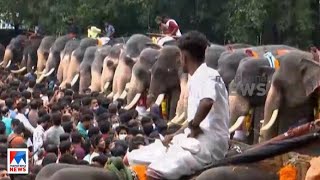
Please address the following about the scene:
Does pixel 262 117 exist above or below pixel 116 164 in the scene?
below

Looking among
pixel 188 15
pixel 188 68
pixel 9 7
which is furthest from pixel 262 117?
pixel 9 7

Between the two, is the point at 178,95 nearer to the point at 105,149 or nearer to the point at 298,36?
the point at 105,149

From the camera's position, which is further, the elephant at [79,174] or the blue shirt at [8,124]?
the blue shirt at [8,124]

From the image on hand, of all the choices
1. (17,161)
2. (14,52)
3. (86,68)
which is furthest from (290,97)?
(14,52)

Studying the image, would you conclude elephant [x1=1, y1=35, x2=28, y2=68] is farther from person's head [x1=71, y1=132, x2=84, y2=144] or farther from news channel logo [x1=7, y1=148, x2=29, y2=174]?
news channel logo [x1=7, y1=148, x2=29, y2=174]

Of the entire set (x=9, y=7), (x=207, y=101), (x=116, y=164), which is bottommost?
(x=9, y=7)

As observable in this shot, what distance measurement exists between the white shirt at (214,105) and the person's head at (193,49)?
51 millimetres

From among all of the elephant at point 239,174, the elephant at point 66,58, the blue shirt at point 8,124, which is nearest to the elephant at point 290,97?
the blue shirt at point 8,124

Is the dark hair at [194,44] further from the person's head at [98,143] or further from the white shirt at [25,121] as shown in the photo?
the white shirt at [25,121]

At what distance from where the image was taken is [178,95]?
1559 centimetres

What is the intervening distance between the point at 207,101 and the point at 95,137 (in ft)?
11.8

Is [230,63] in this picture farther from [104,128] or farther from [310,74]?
[104,128]

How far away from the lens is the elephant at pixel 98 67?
65.5 feet

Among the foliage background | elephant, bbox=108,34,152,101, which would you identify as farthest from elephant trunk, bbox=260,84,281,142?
the foliage background
